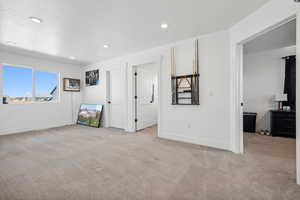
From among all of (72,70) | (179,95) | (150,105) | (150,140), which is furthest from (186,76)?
(72,70)

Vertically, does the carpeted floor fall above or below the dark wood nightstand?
below

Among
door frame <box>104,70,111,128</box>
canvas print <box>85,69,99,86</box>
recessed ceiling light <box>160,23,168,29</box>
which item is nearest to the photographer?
recessed ceiling light <box>160,23,168,29</box>

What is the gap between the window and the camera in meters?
4.51

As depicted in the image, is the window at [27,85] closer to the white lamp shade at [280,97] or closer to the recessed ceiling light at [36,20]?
the recessed ceiling light at [36,20]

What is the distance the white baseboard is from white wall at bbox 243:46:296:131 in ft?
8.14

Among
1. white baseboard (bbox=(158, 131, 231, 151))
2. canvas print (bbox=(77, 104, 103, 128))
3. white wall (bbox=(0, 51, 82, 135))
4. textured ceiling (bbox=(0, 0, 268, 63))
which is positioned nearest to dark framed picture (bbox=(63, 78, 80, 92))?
white wall (bbox=(0, 51, 82, 135))

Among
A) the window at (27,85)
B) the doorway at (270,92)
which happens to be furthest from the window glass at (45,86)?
the doorway at (270,92)

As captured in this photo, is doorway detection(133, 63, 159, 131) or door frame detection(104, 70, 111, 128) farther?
door frame detection(104, 70, 111, 128)

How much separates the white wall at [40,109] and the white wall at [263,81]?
677 cm

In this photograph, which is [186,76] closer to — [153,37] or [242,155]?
[153,37]

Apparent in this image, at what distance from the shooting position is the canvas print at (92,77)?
18.9 feet

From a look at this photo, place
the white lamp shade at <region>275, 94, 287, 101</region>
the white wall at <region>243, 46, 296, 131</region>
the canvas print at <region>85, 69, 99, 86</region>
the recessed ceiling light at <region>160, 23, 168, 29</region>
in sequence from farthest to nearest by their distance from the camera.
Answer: the canvas print at <region>85, 69, 99, 86</region>, the white wall at <region>243, 46, 296, 131</region>, the white lamp shade at <region>275, 94, 287, 101</region>, the recessed ceiling light at <region>160, 23, 168, 29</region>

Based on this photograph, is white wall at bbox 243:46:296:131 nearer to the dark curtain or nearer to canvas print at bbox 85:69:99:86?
the dark curtain

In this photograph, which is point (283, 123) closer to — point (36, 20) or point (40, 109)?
point (36, 20)
